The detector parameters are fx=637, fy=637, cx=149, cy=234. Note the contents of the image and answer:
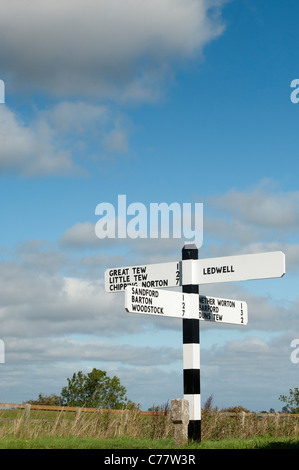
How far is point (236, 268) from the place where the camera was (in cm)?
1295

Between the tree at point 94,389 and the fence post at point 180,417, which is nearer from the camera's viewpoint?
the fence post at point 180,417

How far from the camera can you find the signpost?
40.8 ft

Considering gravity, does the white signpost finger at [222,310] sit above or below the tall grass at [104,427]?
above

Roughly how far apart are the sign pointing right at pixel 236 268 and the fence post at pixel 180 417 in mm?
2520

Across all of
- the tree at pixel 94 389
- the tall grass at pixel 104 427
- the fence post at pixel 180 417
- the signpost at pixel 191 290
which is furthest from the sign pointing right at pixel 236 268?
the tree at pixel 94 389

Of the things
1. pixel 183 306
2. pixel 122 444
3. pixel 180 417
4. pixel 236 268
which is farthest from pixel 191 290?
pixel 122 444

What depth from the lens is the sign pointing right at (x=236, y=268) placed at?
41.0 feet

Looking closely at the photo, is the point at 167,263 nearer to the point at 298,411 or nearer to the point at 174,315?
the point at 174,315

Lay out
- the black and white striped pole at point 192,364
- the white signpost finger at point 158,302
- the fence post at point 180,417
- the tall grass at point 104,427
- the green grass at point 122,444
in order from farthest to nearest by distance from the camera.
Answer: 1. the tall grass at point 104,427
2. the black and white striped pole at point 192,364
3. the green grass at point 122,444
4. the fence post at point 180,417
5. the white signpost finger at point 158,302

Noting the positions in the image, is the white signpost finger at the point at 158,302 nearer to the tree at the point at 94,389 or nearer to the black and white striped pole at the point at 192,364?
the black and white striped pole at the point at 192,364

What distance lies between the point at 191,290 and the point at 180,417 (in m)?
2.62

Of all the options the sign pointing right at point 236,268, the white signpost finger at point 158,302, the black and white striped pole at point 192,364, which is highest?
the sign pointing right at point 236,268

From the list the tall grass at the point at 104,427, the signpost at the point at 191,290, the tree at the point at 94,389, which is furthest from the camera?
the tree at the point at 94,389

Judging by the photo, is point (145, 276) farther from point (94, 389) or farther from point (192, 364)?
point (94, 389)
